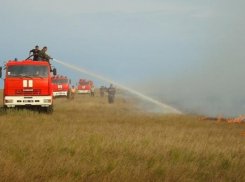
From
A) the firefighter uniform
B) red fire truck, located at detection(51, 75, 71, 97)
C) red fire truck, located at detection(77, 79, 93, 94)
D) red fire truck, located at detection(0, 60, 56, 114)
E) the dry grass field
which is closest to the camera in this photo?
the dry grass field

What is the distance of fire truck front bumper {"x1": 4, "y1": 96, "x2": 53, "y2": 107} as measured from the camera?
21156mm

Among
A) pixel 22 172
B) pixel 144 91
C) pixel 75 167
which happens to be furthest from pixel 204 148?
pixel 144 91

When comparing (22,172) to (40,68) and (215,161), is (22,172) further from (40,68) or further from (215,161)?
(40,68)

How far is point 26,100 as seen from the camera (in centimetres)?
2123

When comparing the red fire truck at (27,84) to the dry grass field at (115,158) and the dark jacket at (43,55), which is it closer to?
the dark jacket at (43,55)

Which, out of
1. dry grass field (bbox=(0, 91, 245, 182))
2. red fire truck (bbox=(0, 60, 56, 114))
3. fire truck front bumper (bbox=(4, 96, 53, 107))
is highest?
red fire truck (bbox=(0, 60, 56, 114))

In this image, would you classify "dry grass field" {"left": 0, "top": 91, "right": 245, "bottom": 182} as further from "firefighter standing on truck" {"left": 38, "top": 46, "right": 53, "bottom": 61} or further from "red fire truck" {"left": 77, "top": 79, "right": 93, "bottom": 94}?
"red fire truck" {"left": 77, "top": 79, "right": 93, "bottom": 94}

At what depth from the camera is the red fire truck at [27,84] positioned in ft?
68.8

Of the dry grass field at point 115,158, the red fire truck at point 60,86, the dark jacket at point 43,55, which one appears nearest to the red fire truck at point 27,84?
the dark jacket at point 43,55

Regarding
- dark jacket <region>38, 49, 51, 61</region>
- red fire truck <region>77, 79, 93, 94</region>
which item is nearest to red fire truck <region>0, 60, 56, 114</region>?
dark jacket <region>38, 49, 51, 61</region>

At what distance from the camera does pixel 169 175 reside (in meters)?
7.84

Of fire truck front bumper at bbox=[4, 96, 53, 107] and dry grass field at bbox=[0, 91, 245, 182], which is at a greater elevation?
fire truck front bumper at bbox=[4, 96, 53, 107]

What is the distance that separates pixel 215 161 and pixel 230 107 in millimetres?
25854

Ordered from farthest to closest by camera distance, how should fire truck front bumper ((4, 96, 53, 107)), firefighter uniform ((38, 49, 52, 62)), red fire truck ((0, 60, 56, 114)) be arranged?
1. firefighter uniform ((38, 49, 52, 62))
2. fire truck front bumper ((4, 96, 53, 107))
3. red fire truck ((0, 60, 56, 114))
